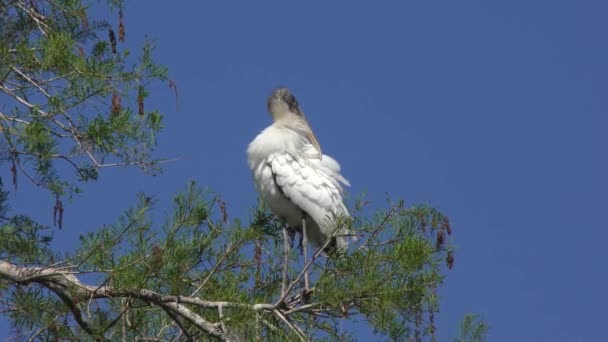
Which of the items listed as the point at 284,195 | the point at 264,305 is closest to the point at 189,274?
the point at 264,305

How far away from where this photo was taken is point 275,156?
6.80 meters

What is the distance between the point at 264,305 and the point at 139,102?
93 cm

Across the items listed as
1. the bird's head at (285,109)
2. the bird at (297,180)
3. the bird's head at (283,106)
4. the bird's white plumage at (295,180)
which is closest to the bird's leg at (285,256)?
the bird at (297,180)

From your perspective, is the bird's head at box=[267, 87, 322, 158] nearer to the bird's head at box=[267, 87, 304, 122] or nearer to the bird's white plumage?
the bird's head at box=[267, 87, 304, 122]

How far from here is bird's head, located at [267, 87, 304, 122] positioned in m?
7.62

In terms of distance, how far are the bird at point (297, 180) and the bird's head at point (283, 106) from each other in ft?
1.46

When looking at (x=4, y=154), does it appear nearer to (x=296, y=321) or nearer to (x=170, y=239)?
(x=170, y=239)

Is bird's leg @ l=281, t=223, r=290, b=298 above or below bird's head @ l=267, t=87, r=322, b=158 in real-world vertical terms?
below

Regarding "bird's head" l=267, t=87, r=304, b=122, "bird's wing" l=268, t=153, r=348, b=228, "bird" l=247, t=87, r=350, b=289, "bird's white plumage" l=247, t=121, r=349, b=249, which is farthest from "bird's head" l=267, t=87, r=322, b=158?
"bird's wing" l=268, t=153, r=348, b=228

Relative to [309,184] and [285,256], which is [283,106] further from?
[285,256]

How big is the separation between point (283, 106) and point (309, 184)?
104 cm

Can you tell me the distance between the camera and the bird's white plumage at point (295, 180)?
665 cm

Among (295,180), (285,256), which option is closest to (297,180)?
(295,180)

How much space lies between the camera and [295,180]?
673cm
